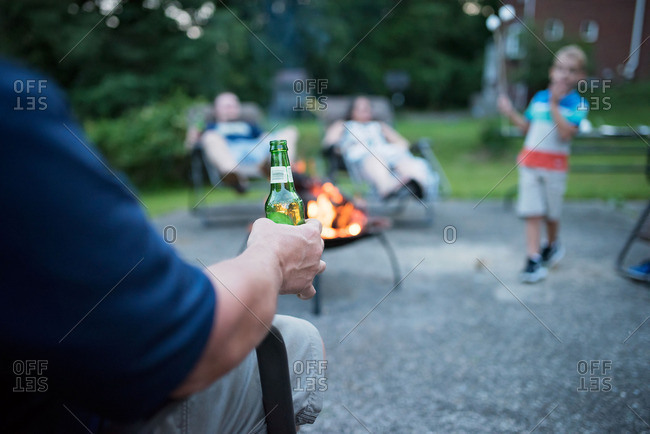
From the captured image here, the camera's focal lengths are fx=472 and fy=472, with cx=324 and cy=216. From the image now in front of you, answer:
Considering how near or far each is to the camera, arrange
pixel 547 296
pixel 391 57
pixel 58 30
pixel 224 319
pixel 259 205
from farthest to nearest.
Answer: pixel 391 57 < pixel 58 30 < pixel 259 205 < pixel 547 296 < pixel 224 319

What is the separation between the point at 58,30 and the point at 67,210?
12664mm

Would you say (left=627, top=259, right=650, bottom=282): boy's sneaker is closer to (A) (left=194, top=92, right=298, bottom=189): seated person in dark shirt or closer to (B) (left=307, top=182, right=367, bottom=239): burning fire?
(B) (left=307, top=182, right=367, bottom=239): burning fire

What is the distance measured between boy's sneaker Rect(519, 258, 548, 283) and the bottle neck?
105 inches

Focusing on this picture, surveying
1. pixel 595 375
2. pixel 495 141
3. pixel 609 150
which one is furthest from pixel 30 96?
pixel 495 141

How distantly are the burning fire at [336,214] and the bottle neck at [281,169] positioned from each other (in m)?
1.65

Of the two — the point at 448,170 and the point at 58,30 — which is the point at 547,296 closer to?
the point at 448,170

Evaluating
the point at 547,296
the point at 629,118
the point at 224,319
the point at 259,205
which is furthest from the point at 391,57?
the point at 224,319

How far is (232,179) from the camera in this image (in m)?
4.86

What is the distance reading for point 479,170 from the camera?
955 cm

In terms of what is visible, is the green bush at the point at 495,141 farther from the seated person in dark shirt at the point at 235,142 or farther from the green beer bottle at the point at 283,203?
the green beer bottle at the point at 283,203

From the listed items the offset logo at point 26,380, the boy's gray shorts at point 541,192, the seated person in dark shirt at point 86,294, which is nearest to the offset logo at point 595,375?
the boy's gray shorts at point 541,192

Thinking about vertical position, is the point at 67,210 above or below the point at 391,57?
below

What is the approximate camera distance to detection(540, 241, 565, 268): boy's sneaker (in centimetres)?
374

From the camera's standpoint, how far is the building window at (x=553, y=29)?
48.3ft
